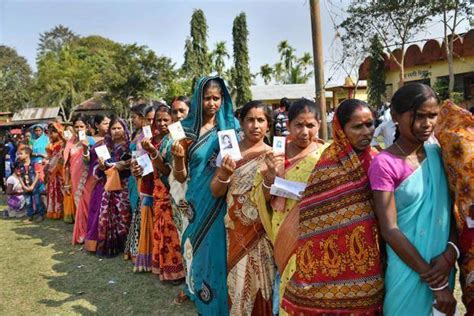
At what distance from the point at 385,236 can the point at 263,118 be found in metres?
1.30

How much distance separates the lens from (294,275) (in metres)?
2.31

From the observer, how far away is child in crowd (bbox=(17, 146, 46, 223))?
9.06 m

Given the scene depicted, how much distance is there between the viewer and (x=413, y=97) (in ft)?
6.30

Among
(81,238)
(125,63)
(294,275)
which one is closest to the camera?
(294,275)

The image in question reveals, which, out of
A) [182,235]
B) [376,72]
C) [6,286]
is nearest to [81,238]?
[6,286]

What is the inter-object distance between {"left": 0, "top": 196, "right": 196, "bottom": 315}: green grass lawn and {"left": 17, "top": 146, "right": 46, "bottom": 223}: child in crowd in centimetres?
241

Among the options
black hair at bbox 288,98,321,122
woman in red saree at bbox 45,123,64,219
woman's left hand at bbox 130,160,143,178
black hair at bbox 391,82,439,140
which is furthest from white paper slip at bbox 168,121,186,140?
woman in red saree at bbox 45,123,64,219

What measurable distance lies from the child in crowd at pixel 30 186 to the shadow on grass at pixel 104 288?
305 centimetres

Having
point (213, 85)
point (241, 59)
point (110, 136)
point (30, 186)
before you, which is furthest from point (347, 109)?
point (241, 59)

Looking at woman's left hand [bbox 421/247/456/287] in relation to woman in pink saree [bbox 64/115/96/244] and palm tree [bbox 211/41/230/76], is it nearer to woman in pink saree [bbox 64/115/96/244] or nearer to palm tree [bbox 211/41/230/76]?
woman in pink saree [bbox 64/115/96/244]

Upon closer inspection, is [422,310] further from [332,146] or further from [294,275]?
[332,146]

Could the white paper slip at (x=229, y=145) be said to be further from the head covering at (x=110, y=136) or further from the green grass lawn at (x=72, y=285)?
the head covering at (x=110, y=136)

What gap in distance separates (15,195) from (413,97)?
927 centimetres

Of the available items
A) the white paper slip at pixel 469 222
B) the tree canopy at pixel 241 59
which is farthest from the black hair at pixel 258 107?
the tree canopy at pixel 241 59
